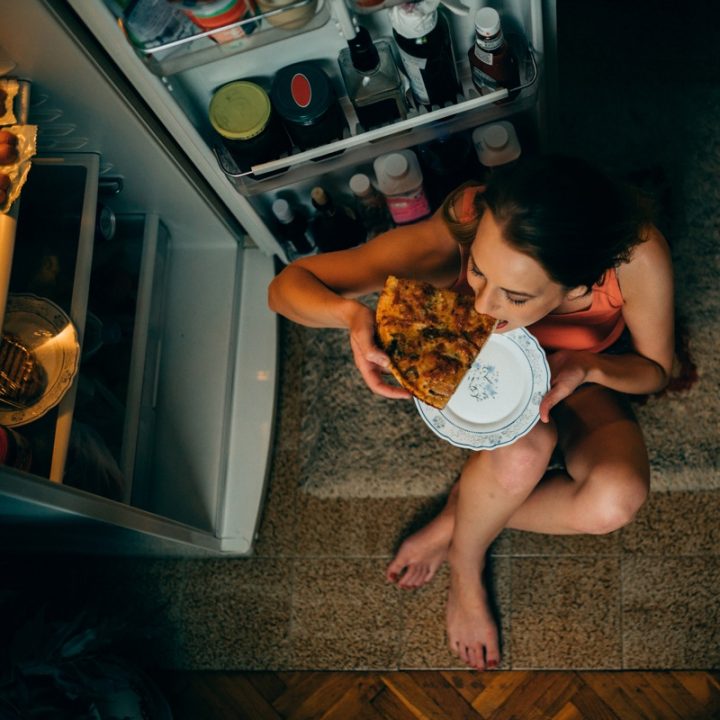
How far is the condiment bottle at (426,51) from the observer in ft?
3.60

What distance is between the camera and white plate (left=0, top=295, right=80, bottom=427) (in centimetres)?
115

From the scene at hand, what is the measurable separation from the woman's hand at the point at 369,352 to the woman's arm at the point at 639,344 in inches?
11.0

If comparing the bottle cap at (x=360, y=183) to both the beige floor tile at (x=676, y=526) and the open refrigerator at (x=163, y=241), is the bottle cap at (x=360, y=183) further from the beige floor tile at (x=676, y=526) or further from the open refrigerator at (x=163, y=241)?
the beige floor tile at (x=676, y=526)

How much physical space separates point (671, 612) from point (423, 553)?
54 centimetres

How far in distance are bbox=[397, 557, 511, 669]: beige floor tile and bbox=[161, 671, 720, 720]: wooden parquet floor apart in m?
0.03

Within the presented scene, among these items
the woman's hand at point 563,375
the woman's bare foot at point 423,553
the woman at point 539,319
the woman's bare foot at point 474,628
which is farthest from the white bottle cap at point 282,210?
the woman's bare foot at point 474,628

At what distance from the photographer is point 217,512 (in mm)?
1663

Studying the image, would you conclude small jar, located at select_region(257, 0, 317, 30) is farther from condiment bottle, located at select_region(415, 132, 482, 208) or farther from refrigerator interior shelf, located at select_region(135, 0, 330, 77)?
condiment bottle, located at select_region(415, 132, 482, 208)

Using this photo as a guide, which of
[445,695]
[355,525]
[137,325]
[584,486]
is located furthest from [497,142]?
[445,695]

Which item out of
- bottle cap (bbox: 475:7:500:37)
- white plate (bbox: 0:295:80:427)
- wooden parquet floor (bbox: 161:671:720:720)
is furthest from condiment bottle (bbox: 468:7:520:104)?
wooden parquet floor (bbox: 161:671:720:720)

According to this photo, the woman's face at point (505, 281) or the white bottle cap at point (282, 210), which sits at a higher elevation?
the woman's face at point (505, 281)

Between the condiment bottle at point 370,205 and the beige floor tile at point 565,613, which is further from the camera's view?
the beige floor tile at point 565,613

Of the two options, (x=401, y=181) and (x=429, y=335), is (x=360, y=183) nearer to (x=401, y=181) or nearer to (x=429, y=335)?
(x=401, y=181)

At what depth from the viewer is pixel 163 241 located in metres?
1.71
